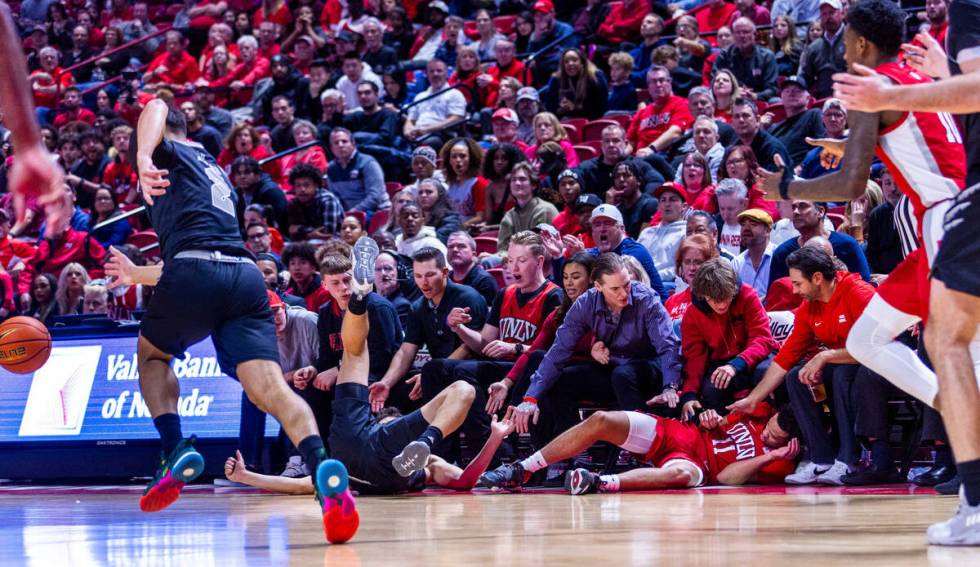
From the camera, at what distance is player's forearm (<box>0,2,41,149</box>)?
231 cm

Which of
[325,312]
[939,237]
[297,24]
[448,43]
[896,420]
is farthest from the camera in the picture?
[297,24]

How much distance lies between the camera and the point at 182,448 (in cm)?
504

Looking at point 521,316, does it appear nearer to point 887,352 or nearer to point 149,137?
point 887,352

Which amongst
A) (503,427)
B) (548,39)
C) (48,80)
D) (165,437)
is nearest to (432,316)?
(503,427)

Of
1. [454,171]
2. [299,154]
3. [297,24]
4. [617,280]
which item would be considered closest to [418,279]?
[617,280]

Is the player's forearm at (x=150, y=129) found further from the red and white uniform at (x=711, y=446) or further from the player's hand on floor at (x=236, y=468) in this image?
the red and white uniform at (x=711, y=446)

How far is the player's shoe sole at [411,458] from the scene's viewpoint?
647 cm

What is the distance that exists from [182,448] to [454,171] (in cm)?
685

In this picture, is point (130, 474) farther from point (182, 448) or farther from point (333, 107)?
point (333, 107)

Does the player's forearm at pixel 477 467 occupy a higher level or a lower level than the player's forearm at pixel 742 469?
lower

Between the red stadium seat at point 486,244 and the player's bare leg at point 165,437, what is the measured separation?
5.65 m

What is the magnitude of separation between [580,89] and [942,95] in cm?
917

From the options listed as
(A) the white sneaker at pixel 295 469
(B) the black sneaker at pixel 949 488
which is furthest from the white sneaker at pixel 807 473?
(A) the white sneaker at pixel 295 469

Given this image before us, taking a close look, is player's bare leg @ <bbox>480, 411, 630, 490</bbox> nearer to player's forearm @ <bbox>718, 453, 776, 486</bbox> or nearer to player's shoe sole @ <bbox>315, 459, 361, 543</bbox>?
player's forearm @ <bbox>718, 453, 776, 486</bbox>
